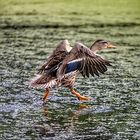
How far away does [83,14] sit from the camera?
3306 cm

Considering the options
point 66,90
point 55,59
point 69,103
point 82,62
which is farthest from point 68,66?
point 66,90

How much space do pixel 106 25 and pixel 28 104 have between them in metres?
16.2

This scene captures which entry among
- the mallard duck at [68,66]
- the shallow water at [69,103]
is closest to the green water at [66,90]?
the shallow water at [69,103]

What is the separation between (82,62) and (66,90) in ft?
7.23

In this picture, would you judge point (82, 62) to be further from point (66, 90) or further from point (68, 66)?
point (66, 90)

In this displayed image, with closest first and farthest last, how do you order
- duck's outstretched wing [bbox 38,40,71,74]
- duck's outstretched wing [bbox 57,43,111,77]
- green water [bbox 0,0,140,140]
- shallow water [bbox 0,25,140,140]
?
shallow water [bbox 0,25,140,140] < green water [bbox 0,0,140,140] < duck's outstretched wing [bbox 57,43,111,77] < duck's outstretched wing [bbox 38,40,71,74]

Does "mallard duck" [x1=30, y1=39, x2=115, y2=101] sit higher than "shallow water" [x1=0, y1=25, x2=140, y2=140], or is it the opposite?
"mallard duck" [x1=30, y1=39, x2=115, y2=101]

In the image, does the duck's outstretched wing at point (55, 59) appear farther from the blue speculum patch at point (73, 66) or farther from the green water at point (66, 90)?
the green water at point (66, 90)

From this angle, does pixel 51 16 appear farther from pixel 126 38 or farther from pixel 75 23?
pixel 126 38

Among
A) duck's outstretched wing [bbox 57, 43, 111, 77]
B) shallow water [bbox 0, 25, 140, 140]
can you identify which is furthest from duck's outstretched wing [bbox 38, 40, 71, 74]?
shallow water [bbox 0, 25, 140, 140]

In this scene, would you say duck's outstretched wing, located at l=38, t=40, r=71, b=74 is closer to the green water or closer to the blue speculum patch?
the blue speculum patch

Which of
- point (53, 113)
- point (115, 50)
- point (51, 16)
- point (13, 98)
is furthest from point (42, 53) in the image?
point (51, 16)

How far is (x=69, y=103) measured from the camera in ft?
43.8

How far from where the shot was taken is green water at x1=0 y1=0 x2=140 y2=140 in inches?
434
